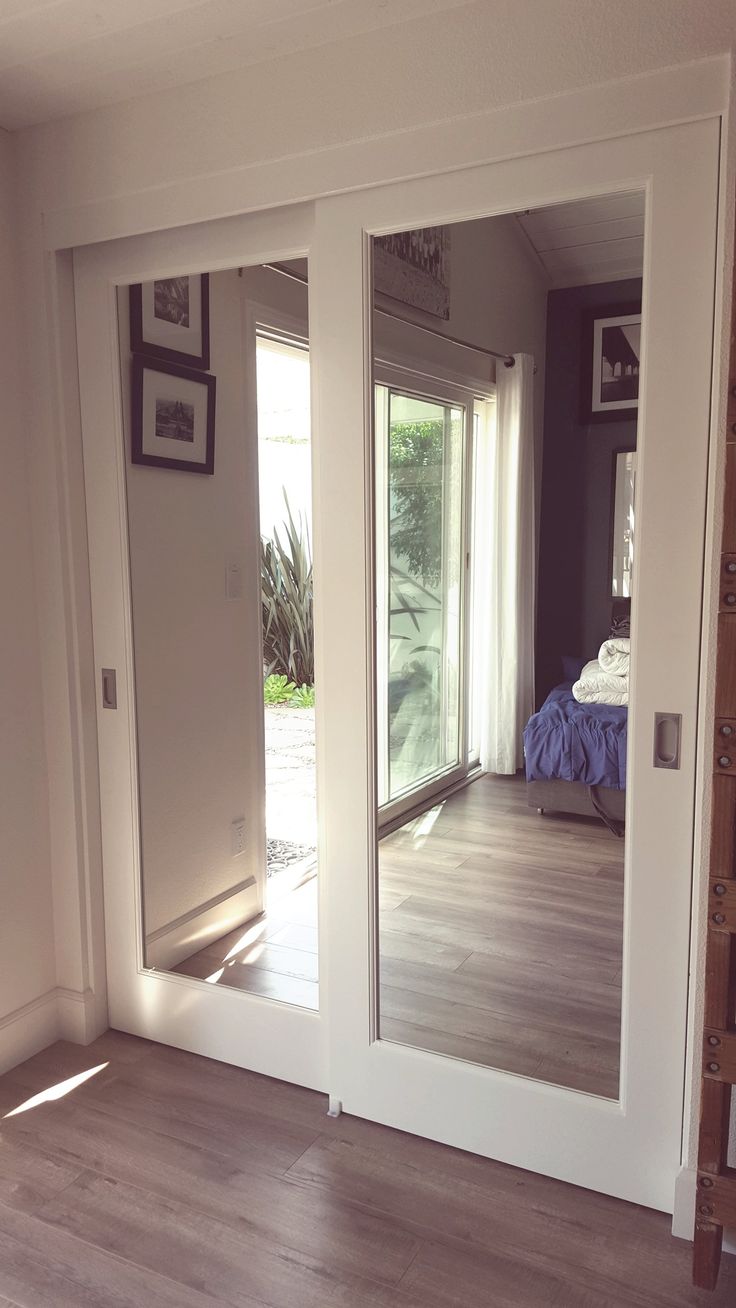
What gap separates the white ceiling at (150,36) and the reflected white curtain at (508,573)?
74 centimetres

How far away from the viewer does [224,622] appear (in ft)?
7.64

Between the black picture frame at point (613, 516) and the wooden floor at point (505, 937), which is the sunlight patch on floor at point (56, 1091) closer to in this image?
the wooden floor at point (505, 937)

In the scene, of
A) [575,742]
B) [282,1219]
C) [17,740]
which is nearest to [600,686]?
[575,742]

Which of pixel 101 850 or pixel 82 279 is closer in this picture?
pixel 82 279

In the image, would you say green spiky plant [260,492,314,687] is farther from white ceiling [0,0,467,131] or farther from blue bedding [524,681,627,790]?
white ceiling [0,0,467,131]

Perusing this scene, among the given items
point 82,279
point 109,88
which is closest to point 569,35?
point 109,88

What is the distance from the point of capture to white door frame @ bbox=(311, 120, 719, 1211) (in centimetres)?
169

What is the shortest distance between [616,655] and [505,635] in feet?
0.74

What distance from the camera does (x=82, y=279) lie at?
235cm

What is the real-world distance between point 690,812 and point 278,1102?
1.22 meters

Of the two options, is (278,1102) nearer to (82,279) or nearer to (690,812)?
(690,812)

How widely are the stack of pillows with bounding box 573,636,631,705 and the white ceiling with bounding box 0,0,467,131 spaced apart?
1.23 metres

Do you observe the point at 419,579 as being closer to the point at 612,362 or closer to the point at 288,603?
the point at 288,603

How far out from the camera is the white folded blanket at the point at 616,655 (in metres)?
1.80
